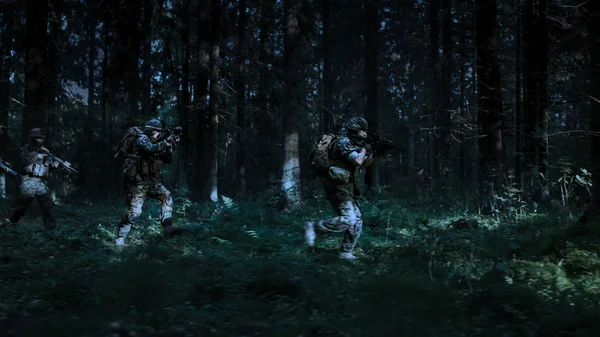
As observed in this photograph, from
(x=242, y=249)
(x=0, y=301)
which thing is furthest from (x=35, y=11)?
(x=0, y=301)

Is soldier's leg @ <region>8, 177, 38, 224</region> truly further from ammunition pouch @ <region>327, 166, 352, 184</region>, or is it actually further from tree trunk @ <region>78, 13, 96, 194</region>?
tree trunk @ <region>78, 13, 96, 194</region>

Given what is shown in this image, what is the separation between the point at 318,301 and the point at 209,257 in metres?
2.54

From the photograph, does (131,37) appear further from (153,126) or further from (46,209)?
(153,126)

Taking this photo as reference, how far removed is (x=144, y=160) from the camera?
310 inches

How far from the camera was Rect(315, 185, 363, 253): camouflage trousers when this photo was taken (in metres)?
7.00

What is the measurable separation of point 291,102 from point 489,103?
5.24 metres

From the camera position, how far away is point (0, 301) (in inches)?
182

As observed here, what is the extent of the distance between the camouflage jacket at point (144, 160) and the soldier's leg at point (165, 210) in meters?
0.24

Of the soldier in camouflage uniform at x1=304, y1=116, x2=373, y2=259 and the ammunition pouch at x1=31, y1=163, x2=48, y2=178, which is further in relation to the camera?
Answer: the ammunition pouch at x1=31, y1=163, x2=48, y2=178

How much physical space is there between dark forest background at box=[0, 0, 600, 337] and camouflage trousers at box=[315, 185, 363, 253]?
429mm

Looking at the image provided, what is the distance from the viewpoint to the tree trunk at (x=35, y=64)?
12.4 meters

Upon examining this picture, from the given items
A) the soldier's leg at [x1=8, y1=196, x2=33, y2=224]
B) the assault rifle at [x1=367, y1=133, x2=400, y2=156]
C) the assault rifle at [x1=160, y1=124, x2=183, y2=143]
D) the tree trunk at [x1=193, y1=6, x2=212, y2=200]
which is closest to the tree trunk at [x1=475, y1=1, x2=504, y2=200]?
the assault rifle at [x1=367, y1=133, x2=400, y2=156]

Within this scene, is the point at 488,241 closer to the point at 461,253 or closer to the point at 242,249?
the point at 461,253

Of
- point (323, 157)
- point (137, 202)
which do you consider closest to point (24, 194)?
point (137, 202)
